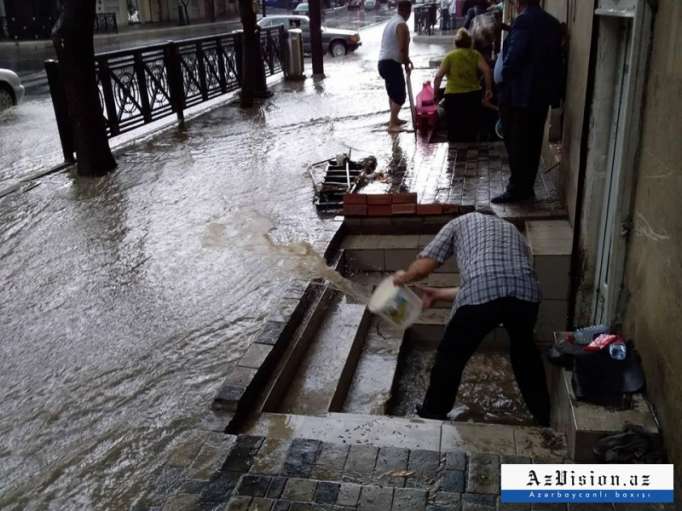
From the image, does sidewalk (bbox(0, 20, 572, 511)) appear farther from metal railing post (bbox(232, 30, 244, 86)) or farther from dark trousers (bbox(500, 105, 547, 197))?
metal railing post (bbox(232, 30, 244, 86))

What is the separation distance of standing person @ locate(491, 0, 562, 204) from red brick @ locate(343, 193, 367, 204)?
1.37 m

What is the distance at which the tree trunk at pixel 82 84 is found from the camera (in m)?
7.83

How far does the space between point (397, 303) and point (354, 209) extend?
2.50m

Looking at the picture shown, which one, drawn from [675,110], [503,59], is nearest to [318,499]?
[675,110]

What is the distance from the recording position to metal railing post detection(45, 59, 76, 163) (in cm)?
865

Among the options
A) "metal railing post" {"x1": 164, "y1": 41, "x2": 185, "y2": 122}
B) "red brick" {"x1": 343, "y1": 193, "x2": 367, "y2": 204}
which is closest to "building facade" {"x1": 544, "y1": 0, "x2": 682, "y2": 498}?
"red brick" {"x1": 343, "y1": 193, "x2": 367, "y2": 204}

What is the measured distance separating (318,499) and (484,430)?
3.41ft

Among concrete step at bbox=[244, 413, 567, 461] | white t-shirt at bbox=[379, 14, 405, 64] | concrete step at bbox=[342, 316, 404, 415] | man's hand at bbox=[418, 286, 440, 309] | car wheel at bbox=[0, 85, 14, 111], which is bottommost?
concrete step at bbox=[342, 316, 404, 415]

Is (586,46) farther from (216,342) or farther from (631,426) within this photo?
(216,342)

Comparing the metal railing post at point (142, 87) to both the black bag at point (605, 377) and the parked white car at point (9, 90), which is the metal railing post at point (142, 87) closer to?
the parked white car at point (9, 90)

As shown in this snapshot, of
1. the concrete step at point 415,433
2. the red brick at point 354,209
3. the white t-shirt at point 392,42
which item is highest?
the white t-shirt at point 392,42

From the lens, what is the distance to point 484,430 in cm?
344

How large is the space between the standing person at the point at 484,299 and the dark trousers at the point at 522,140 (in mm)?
2273
